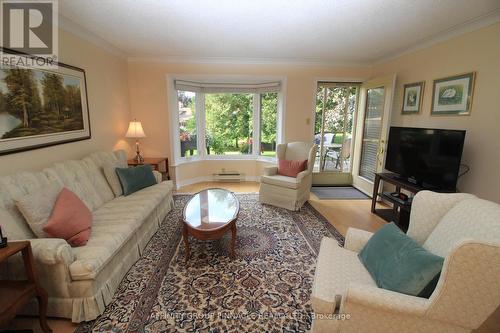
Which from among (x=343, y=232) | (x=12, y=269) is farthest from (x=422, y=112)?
(x=12, y=269)

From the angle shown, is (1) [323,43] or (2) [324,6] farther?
(1) [323,43]

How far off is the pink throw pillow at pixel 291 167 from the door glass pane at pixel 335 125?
130cm

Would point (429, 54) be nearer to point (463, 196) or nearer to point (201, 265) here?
point (463, 196)

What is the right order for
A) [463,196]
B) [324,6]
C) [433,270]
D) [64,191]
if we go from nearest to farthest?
[433,270], [463,196], [64,191], [324,6]

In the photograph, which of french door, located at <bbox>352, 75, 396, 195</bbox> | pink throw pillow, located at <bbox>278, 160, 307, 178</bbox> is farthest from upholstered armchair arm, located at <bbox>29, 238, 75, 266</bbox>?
french door, located at <bbox>352, 75, 396, 195</bbox>

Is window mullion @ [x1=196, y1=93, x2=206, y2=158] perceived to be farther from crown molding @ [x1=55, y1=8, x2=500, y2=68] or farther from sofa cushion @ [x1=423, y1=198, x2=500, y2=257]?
sofa cushion @ [x1=423, y1=198, x2=500, y2=257]

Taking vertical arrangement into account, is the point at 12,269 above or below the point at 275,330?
above

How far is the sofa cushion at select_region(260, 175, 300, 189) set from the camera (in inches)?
138

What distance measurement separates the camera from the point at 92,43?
316 cm

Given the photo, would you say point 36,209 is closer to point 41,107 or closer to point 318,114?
point 41,107

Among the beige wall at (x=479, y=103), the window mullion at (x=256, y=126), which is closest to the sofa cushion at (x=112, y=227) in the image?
the window mullion at (x=256, y=126)

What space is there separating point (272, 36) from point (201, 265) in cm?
289

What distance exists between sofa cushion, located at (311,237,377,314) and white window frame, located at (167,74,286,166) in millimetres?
3222

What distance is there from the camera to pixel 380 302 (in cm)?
115
